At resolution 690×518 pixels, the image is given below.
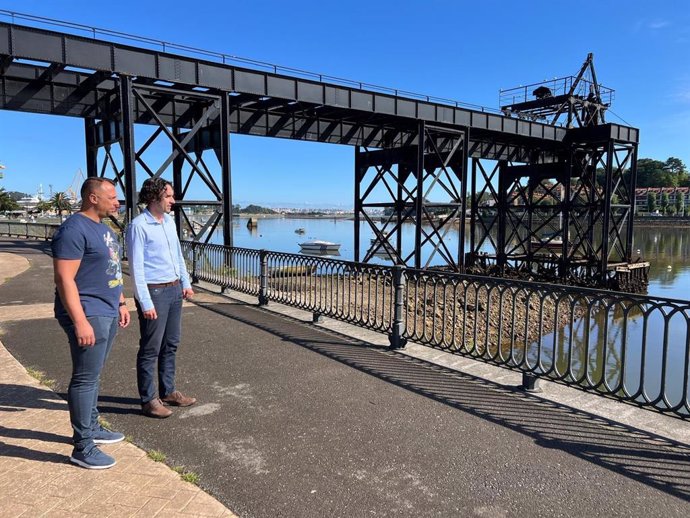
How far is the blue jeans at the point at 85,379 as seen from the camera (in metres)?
3.16

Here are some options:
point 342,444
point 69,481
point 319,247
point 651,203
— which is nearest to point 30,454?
point 69,481

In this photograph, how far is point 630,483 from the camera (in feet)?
10.6

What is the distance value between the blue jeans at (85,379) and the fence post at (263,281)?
6.26 meters

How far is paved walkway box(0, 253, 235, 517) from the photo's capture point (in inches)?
110

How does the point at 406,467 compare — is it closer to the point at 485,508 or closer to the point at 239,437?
the point at 485,508

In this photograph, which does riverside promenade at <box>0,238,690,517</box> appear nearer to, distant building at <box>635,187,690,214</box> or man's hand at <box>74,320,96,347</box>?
man's hand at <box>74,320,96,347</box>

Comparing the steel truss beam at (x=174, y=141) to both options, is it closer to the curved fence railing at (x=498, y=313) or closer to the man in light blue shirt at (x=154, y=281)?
the curved fence railing at (x=498, y=313)

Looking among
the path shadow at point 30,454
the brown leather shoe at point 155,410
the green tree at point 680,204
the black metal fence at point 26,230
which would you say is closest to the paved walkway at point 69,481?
the path shadow at point 30,454

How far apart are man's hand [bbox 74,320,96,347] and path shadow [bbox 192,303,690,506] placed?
3.13 metres

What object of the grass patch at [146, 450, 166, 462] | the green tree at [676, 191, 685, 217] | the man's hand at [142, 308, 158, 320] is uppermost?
the green tree at [676, 191, 685, 217]

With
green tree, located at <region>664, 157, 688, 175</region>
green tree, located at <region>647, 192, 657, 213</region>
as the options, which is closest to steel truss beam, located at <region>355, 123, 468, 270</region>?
green tree, located at <region>647, 192, 657, 213</region>

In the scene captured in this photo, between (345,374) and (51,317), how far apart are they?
569 centimetres

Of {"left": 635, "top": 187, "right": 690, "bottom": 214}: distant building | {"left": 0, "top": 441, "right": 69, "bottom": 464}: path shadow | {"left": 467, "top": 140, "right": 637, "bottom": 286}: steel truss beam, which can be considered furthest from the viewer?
{"left": 635, "top": 187, "right": 690, "bottom": 214}: distant building

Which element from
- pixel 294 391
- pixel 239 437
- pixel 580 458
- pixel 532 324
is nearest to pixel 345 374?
pixel 294 391
